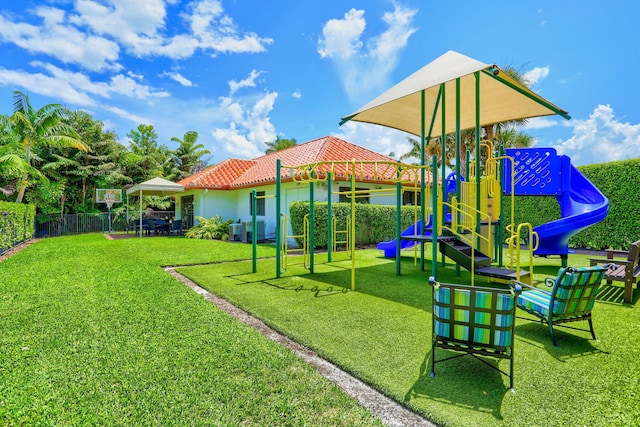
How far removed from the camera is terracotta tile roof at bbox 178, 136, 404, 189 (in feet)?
55.9

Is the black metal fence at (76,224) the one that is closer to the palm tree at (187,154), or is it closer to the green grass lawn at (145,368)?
the palm tree at (187,154)

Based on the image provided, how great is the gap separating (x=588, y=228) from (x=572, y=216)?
5.99m

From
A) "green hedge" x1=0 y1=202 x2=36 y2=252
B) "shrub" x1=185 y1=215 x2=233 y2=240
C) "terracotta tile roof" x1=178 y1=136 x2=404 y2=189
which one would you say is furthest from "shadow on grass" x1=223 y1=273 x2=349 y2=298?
"shrub" x1=185 y1=215 x2=233 y2=240

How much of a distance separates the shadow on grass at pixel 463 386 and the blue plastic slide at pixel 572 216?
22.1ft

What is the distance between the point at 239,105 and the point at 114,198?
11.2 m

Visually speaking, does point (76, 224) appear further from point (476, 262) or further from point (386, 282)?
point (476, 262)

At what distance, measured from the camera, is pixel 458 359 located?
368 cm

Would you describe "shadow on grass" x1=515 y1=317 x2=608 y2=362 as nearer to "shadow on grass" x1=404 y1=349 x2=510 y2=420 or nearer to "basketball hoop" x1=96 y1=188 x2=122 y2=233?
"shadow on grass" x1=404 y1=349 x2=510 y2=420

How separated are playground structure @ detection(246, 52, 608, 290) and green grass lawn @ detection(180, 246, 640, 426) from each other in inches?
54.3

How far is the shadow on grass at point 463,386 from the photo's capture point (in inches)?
109

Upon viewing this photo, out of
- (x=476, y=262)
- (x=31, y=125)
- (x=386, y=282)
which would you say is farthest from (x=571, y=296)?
(x=31, y=125)

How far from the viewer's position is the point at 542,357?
3.64 meters

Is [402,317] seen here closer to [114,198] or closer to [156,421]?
[156,421]

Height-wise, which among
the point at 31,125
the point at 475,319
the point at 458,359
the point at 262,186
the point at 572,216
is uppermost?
the point at 31,125
